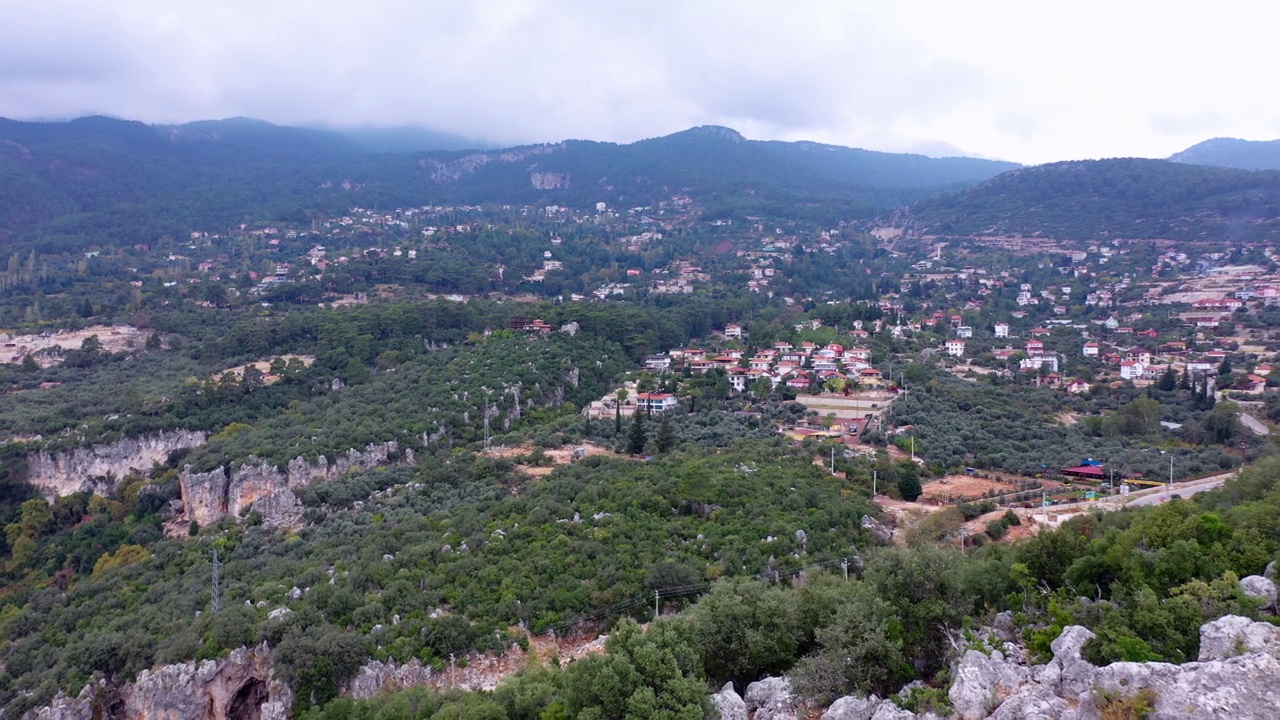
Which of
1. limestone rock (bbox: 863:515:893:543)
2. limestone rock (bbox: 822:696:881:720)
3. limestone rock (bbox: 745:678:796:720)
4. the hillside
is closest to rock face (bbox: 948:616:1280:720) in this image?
limestone rock (bbox: 822:696:881:720)

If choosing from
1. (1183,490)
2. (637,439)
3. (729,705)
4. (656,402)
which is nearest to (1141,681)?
(729,705)

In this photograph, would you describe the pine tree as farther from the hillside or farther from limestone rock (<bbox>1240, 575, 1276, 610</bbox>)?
the hillside

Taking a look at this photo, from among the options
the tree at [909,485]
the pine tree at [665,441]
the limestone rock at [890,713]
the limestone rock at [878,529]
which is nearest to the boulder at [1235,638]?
the limestone rock at [890,713]

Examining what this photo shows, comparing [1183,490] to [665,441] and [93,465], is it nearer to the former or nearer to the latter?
[665,441]

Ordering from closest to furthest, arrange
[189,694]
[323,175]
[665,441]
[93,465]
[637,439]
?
[189,694] → [637,439] → [665,441] → [93,465] → [323,175]

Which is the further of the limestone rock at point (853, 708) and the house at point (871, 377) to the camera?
the house at point (871, 377)

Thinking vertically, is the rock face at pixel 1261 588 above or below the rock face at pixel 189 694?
above

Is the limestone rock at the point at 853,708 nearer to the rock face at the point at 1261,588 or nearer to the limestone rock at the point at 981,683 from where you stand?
the limestone rock at the point at 981,683
